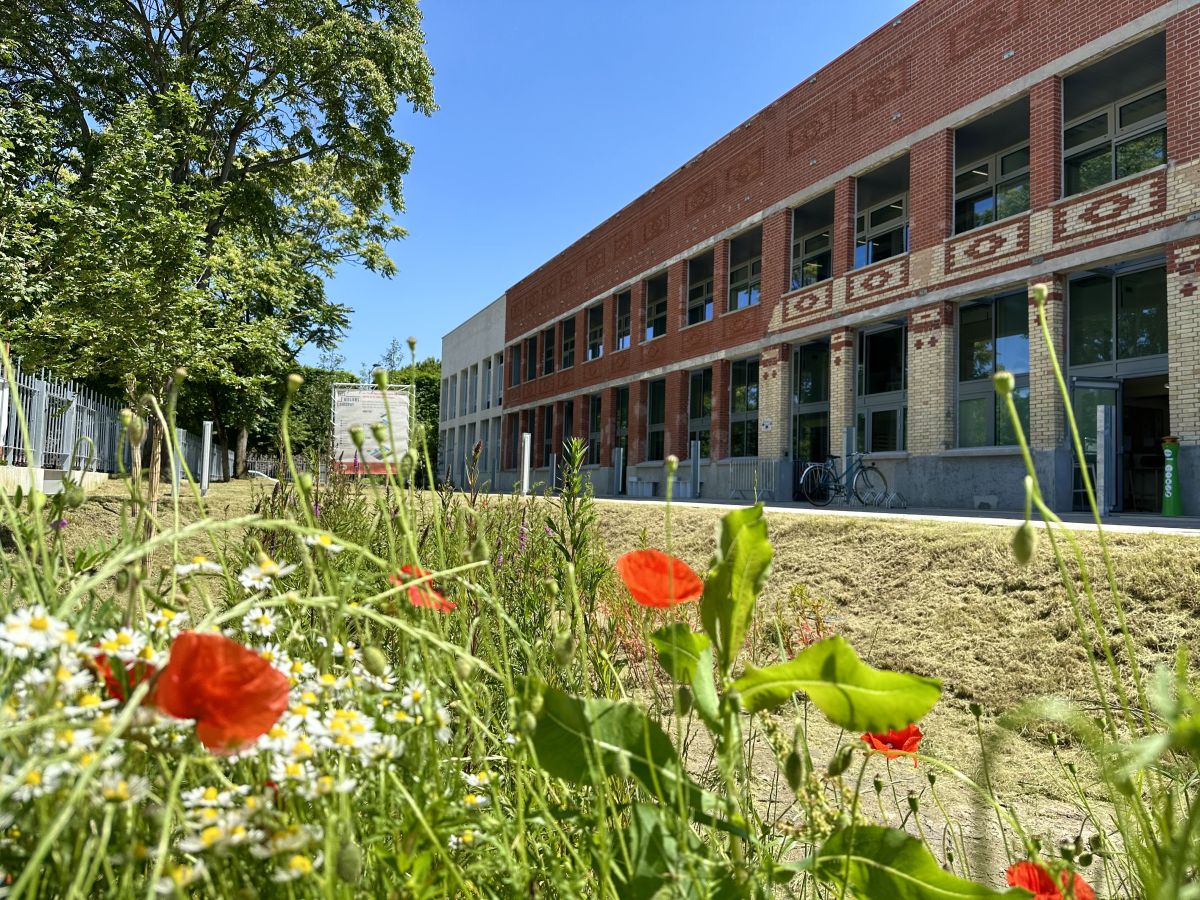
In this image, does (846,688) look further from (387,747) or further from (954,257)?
(954,257)

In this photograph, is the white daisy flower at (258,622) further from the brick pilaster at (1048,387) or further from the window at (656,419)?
the window at (656,419)

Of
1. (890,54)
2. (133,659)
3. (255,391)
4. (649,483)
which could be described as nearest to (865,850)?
(133,659)

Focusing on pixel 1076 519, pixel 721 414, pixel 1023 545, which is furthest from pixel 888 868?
pixel 721 414

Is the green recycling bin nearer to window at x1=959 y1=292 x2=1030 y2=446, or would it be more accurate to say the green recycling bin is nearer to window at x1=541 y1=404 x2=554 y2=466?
window at x1=959 y1=292 x2=1030 y2=446

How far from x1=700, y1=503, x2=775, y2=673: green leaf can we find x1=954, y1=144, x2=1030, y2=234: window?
15.8 metres

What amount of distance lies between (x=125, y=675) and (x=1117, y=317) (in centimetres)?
1514

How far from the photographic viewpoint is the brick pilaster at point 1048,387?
1276 centimetres

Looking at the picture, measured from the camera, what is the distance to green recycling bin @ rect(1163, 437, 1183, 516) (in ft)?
36.6

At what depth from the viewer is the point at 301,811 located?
0.83 metres

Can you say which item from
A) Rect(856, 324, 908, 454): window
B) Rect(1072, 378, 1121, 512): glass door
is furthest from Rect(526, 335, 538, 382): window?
Rect(1072, 378, 1121, 512): glass door

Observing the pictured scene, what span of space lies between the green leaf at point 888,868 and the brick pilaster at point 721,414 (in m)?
20.2

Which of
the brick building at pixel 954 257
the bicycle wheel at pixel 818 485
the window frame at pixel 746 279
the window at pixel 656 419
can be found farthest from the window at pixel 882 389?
the window at pixel 656 419

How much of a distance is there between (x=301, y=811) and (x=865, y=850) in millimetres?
630

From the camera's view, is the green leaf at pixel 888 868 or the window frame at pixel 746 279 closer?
the green leaf at pixel 888 868
